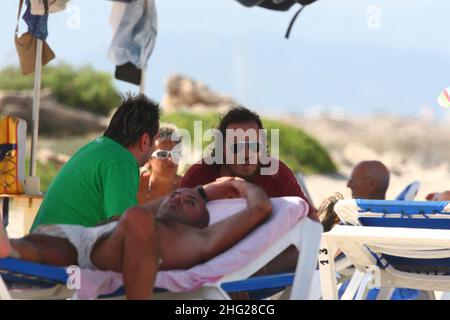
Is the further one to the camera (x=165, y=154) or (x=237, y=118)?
(x=165, y=154)

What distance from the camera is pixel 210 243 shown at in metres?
3.82

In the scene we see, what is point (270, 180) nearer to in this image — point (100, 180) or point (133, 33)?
point (100, 180)

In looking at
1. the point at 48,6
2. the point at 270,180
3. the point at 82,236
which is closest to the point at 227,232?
the point at 82,236

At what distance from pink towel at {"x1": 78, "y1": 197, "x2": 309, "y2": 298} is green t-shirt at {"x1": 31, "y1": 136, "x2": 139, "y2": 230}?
22.2 inches

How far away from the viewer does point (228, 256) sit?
3.79m

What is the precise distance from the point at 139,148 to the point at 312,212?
3.06 ft

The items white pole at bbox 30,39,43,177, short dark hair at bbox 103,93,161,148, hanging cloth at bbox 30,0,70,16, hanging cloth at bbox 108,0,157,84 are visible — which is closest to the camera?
short dark hair at bbox 103,93,161,148

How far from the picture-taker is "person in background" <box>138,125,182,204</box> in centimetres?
601

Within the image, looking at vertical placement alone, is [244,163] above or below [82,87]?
above

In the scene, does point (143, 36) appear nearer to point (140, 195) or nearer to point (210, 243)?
point (140, 195)

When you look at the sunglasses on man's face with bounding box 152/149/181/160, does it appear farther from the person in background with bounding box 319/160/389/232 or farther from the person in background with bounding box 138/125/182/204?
the person in background with bounding box 319/160/389/232

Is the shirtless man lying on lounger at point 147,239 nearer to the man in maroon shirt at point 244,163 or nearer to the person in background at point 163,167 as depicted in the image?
the man in maroon shirt at point 244,163

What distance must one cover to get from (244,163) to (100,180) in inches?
27.7

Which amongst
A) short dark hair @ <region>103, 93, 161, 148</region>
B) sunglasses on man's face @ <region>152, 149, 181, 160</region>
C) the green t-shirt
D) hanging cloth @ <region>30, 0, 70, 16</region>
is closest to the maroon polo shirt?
short dark hair @ <region>103, 93, 161, 148</region>
